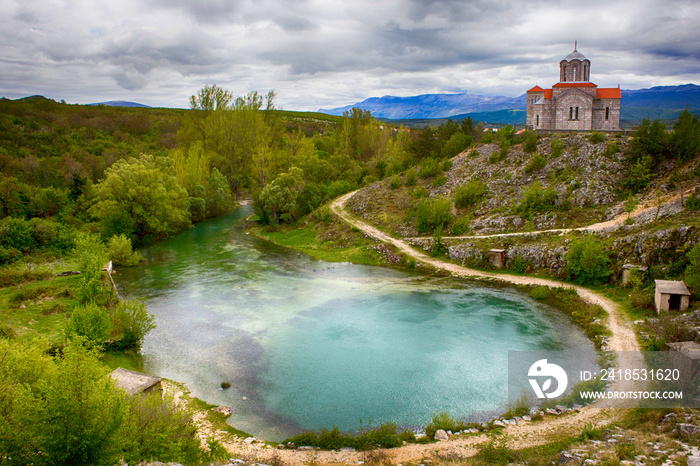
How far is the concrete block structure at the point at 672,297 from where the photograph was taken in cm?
1875

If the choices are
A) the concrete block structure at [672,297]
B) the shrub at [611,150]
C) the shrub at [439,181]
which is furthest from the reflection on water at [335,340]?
the shrub at [611,150]

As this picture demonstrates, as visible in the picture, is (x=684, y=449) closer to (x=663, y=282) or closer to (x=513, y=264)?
(x=663, y=282)

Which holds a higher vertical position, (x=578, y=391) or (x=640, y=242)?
(x=640, y=242)

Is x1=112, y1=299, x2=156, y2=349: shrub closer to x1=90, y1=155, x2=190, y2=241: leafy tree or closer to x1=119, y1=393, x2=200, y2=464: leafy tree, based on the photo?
x1=119, y1=393, x2=200, y2=464: leafy tree

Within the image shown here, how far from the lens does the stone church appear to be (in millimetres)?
39594

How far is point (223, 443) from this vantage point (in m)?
12.9

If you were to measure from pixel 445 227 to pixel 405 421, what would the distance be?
2207cm

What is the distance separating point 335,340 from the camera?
19.9 metres

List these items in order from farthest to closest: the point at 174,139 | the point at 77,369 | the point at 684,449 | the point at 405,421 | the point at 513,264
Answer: the point at 174,139, the point at 513,264, the point at 405,421, the point at 684,449, the point at 77,369

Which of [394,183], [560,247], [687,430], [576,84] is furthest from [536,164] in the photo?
[687,430]

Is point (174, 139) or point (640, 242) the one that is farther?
point (174, 139)

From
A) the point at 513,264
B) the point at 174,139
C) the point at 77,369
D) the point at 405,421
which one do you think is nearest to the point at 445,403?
the point at 405,421

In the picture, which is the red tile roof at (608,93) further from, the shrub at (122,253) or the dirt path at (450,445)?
the shrub at (122,253)

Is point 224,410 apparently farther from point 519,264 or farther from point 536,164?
point 536,164
